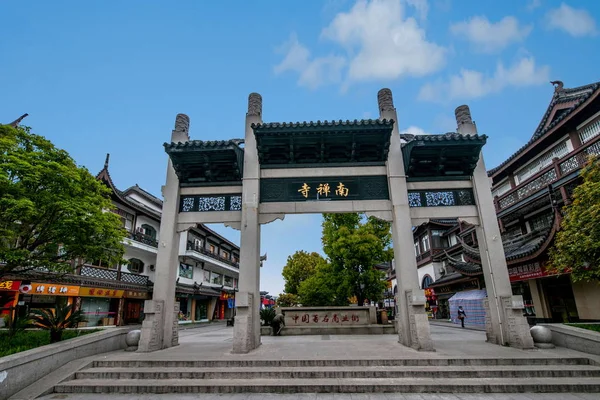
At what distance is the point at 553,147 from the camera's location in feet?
49.8

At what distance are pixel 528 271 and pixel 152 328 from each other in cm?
1541

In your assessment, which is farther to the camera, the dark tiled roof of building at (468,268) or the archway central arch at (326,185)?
the dark tiled roof of building at (468,268)

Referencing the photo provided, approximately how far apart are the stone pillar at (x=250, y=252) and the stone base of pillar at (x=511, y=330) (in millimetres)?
6918

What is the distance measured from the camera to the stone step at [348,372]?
20.4ft

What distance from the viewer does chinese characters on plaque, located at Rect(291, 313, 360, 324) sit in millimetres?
15039

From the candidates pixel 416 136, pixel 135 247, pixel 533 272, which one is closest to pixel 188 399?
pixel 416 136

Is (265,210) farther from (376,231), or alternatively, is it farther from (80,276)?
(80,276)

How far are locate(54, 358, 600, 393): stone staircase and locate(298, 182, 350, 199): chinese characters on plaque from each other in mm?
5011

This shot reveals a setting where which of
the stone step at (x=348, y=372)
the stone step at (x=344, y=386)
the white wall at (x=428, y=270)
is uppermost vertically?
the white wall at (x=428, y=270)

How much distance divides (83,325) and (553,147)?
27076 mm

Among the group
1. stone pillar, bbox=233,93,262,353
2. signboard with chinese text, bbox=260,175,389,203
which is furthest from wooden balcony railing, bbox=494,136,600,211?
stone pillar, bbox=233,93,262,353

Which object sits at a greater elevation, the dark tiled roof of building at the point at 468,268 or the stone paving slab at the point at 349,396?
the dark tiled roof of building at the point at 468,268

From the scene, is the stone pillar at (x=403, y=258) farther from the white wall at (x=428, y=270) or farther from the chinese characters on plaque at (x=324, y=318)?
the white wall at (x=428, y=270)

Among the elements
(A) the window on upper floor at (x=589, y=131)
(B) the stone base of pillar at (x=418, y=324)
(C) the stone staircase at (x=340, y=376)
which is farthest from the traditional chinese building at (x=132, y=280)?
(A) the window on upper floor at (x=589, y=131)
